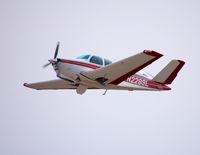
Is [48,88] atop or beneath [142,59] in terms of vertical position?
beneath

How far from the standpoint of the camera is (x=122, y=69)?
87.0 ft

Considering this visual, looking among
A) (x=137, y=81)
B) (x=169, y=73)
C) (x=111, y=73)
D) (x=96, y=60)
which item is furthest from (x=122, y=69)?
(x=169, y=73)

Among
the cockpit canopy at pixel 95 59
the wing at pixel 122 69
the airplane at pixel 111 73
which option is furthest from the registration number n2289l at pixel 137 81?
the cockpit canopy at pixel 95 59

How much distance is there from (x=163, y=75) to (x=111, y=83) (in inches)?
169

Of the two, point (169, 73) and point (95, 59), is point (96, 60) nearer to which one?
point (95, 59)

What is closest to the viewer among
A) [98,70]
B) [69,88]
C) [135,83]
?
[98,70]

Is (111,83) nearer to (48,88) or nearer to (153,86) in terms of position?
(153,86)

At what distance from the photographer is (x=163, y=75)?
3033 centimetres

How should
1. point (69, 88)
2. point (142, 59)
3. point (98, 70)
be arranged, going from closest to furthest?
point (142, 59) → point (98, 70) → point (69, 88)

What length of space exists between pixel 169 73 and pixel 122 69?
5130 millimetres

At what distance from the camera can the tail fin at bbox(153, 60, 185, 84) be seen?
30164 millimetres

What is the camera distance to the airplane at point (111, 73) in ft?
84.8

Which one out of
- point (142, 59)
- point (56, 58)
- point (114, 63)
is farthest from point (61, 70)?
point (142, 59)

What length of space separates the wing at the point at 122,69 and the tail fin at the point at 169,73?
3.55 metres
